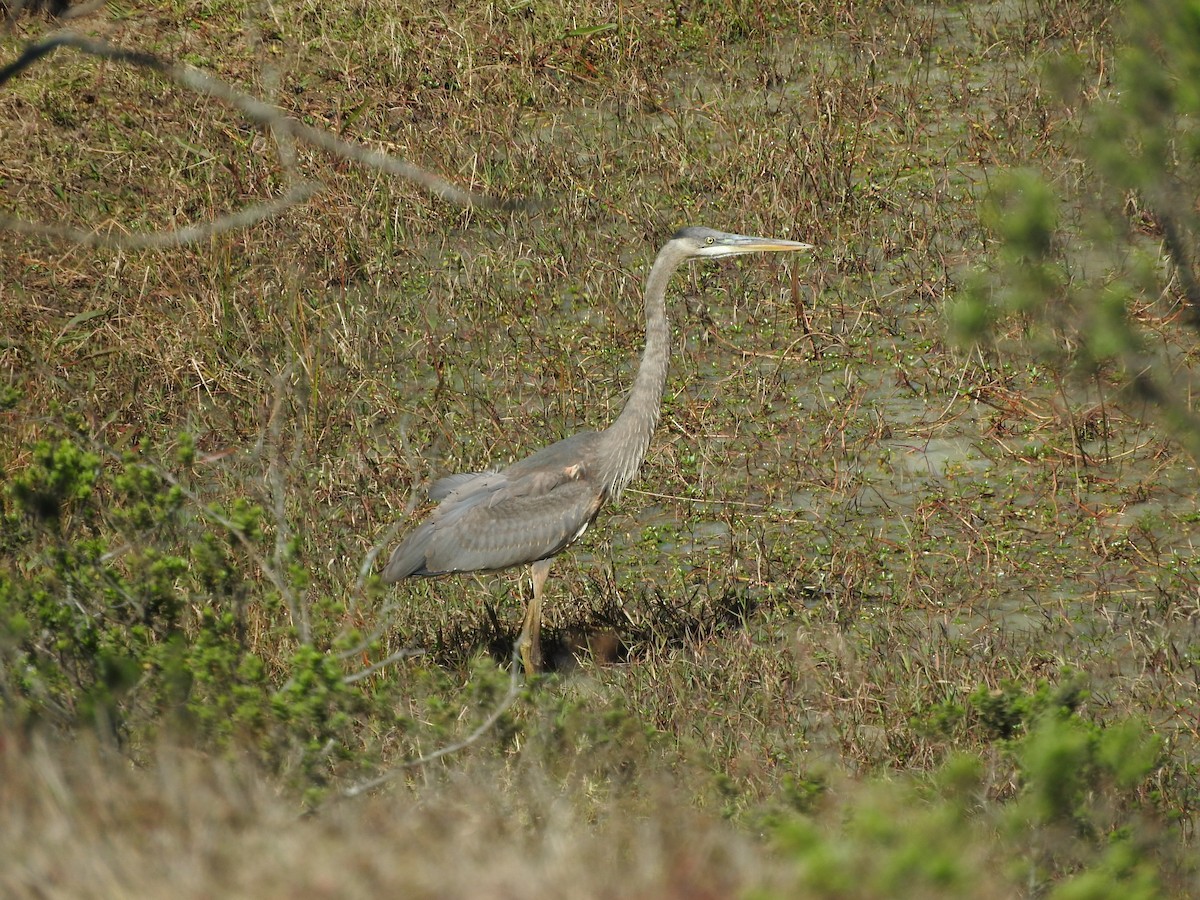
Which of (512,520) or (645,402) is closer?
(512,520)

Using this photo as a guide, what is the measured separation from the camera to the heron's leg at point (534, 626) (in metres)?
6.36

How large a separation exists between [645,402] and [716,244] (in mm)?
799

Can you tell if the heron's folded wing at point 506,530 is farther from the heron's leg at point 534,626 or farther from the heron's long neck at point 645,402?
the heron's long neck at point 645,402

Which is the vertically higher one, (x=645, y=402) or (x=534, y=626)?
(x=645, y=402)

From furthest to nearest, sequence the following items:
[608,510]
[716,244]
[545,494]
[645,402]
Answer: [608,510] → [716,244] → [645,402] → [545,494]

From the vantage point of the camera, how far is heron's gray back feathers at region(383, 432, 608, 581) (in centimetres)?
653

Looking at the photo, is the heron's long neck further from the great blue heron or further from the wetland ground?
the wetland ground

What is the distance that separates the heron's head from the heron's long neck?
0.12 m

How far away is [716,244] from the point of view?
6.97 meters

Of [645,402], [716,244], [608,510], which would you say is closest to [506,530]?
[645,402]

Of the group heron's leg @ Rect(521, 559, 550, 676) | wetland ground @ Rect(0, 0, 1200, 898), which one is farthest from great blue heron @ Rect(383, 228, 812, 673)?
wetland ground @ Rect(0, 0, 1200, 898)

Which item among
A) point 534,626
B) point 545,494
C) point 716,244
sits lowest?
point 534,626

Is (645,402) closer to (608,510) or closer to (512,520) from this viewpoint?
(512,520)

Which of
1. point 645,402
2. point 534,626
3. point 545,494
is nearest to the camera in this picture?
point 534,626
